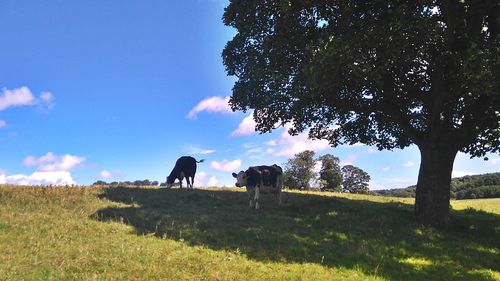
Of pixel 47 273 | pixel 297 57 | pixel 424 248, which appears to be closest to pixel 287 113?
pixel 297 57

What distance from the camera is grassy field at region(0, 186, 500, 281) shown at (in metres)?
12.4

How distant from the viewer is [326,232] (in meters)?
18.2

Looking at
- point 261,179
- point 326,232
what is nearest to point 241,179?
point 261,179

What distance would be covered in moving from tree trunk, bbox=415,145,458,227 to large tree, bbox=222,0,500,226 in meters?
0.05

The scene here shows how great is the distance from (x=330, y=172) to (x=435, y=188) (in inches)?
2531

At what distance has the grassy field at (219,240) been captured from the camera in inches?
488

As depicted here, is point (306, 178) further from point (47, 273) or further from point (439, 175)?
point (47, 273)

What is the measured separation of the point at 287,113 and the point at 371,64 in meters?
6.11

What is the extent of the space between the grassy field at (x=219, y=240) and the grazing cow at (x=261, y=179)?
1.38 m

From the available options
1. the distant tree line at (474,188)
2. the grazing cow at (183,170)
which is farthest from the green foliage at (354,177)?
the grazing cow at (183,170)

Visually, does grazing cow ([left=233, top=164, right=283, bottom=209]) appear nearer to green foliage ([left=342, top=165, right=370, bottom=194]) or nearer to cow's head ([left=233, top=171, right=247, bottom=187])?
cow's head ([left=233, top=171, right=247, bottom=187])

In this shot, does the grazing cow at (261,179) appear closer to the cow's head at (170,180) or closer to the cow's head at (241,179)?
the cow's head at (241,179)

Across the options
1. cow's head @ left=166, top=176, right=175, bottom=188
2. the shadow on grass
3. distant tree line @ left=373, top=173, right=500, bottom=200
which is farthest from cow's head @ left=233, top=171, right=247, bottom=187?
distant tree line @ left=373, top=173, right=500, bottom=200

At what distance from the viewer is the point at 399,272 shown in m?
14.0
